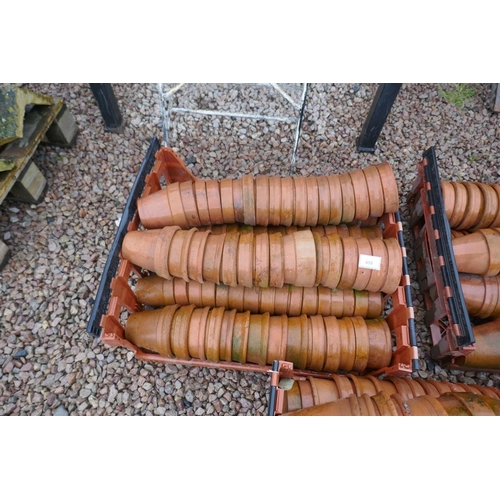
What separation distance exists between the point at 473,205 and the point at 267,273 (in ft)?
6.81

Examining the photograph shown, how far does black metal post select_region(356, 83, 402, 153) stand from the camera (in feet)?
11.9

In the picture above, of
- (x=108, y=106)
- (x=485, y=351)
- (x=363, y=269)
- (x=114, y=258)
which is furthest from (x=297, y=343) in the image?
(x=108, y=106)

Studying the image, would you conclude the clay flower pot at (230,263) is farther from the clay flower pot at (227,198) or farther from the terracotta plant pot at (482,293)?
the terracotta plant pot at (482,293)

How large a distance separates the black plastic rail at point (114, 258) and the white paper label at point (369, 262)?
1791mm

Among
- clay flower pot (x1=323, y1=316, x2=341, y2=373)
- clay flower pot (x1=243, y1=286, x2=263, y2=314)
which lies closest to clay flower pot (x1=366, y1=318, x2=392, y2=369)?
clay flower pot (x1=323, y1=316, x2=341, y2=373)

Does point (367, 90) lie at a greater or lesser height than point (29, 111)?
greater

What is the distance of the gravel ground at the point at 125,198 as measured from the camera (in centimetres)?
306

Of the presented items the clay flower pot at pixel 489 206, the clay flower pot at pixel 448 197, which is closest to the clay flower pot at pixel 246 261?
the clay flower pot at pixel 448 197

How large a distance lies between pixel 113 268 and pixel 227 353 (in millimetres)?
1055

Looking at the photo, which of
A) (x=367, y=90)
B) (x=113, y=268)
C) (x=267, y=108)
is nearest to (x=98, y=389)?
(x=113, y=268)

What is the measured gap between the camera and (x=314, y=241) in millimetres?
2543

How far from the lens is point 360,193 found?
287 centimetres

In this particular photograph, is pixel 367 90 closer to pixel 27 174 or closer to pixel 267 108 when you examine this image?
pixel 267 108

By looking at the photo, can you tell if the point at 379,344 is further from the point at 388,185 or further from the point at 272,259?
the point at 388,185
